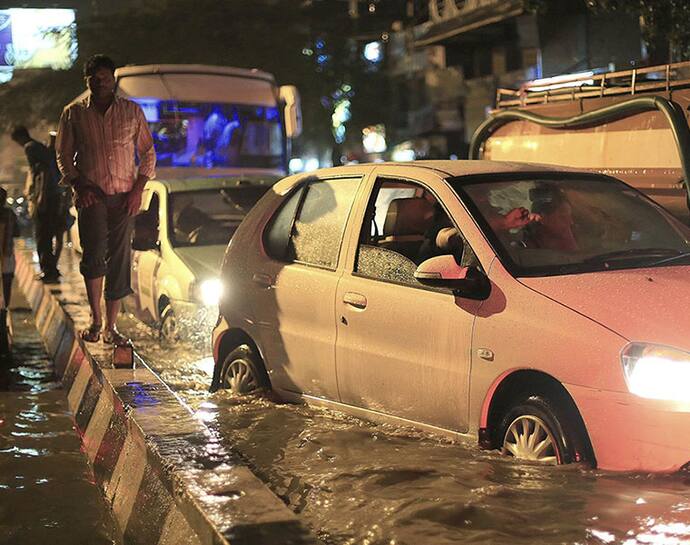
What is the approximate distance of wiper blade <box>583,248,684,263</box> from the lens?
5.55 metres

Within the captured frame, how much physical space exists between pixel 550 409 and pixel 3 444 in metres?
3.67

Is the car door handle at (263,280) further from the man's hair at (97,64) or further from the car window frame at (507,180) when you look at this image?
the man's hair at (97,64)

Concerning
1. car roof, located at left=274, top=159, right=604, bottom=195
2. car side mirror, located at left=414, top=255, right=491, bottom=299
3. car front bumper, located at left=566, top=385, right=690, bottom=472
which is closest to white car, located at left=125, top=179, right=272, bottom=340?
car roof, located at left=274, top=159, right=604, bottom=195

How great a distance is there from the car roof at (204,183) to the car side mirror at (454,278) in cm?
596

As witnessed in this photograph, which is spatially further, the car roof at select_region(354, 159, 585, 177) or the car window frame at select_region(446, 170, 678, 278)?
the car roof at select_region(354, 159, 585, 177)

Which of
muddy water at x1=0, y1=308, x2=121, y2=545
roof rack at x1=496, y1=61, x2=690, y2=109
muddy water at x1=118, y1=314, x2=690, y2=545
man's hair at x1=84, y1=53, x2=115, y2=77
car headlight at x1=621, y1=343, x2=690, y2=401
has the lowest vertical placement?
muddy water at x1=0, y1=308, x2=121, y2=545

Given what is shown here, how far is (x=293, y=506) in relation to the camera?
5082mm

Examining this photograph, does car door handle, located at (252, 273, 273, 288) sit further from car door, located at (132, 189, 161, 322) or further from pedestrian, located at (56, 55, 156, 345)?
car door, located at (132, 189, 161, 322)

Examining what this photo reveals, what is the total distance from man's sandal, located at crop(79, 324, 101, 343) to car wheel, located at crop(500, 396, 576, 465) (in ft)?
12.9

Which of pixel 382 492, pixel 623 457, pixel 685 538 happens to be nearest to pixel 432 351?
pixel 382 492

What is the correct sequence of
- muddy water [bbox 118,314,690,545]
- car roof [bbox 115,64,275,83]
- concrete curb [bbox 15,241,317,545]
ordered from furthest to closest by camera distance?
car roof [bbox 115,64,275,83], muddy water [bbox 118,314,690,545], concrete curb [bbox 15,241,317,545]

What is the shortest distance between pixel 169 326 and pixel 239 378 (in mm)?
3161

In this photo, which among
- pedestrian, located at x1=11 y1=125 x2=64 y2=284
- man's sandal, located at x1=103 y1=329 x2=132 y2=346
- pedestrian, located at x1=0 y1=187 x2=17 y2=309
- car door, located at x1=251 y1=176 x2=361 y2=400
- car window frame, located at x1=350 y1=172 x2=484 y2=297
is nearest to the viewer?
car window frame, located at x1=350 y1=172 x2=484 y2=297

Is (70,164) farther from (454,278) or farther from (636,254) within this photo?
(636,254)
